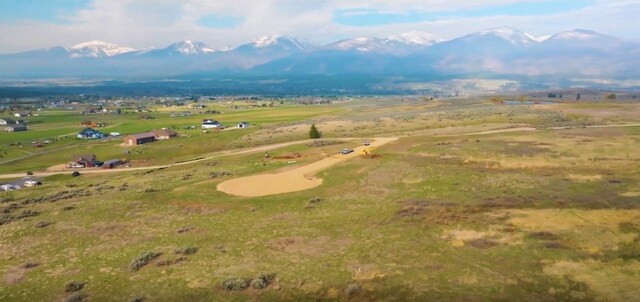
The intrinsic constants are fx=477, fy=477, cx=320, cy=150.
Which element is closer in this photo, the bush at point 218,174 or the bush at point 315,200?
the bush at point 315,200

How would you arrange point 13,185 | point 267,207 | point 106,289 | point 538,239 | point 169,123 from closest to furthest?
point 106,289 → point 538,239 → point 267,207 → point 13,185 → point 169,123

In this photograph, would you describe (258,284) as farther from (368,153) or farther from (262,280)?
(368,153)

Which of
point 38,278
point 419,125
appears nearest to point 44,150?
→ point 419,125

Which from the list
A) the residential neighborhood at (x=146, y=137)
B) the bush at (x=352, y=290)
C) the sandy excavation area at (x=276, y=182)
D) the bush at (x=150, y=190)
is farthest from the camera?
the residential neighborhood at (x=146, y=137)

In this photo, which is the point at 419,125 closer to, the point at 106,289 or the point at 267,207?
the point at 267,207

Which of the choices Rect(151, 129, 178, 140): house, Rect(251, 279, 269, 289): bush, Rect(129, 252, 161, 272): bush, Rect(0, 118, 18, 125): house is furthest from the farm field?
Rect(0, 118, 18, 125): house

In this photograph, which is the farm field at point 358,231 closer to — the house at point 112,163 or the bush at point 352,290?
the bush at point 352,290

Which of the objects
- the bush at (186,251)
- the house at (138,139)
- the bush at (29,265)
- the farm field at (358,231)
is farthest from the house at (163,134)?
the bush at (186,251)

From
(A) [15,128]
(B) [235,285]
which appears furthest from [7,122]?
(B) [235,285]
